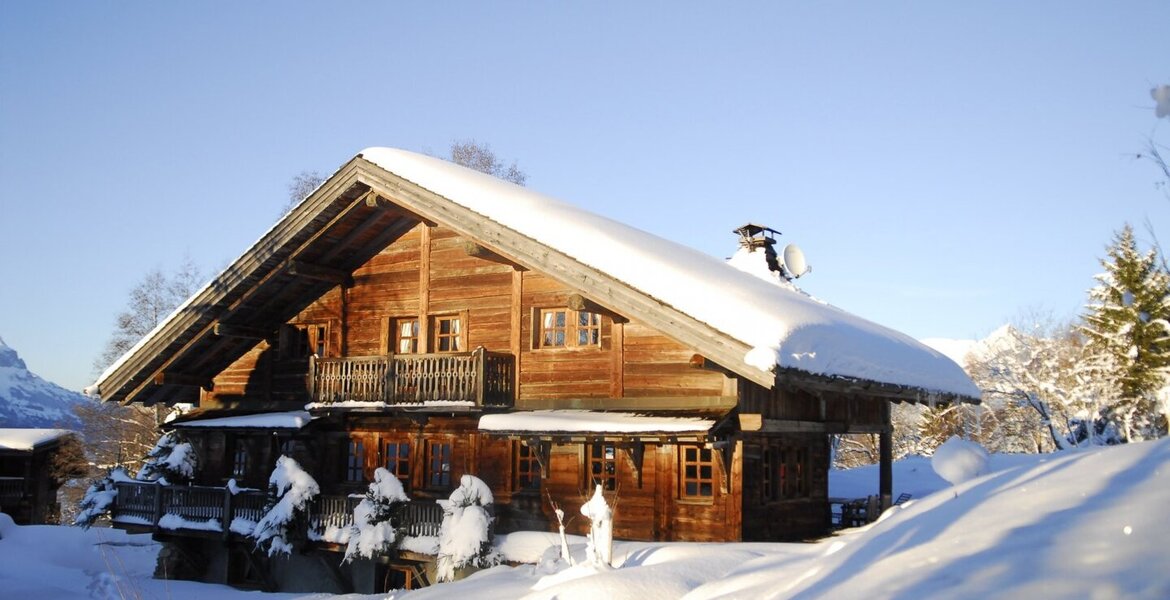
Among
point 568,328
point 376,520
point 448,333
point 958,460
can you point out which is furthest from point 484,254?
point 958,460

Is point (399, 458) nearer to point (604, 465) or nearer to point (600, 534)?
point (604, 465)

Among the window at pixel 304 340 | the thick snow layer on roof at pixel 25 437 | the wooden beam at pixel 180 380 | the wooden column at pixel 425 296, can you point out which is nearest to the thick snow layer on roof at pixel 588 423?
the wooden column at pixel 425 296

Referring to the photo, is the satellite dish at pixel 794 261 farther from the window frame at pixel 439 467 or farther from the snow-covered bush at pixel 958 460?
the snow-covered bush at pixel 958 460

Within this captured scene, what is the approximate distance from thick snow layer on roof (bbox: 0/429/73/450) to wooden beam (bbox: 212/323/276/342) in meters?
19.0

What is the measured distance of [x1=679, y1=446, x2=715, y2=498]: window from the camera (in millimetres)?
15922

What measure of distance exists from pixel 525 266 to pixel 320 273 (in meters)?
5.48

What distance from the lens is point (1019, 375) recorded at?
99.0ft

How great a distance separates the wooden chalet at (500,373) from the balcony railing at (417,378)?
45 millimetres

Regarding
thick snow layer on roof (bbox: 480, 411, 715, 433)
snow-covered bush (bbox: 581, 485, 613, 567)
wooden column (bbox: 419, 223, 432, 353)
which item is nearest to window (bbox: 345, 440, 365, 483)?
wooden column (bbox: 419, 223, 432, 353)

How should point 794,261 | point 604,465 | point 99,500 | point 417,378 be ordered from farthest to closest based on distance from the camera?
point 794,261 < point 99,500 < point 417,378 < point 604,465

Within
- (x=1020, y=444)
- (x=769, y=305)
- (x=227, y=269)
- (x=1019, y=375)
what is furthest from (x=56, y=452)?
(x=1020, y=444)

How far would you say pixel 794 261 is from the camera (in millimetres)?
28125

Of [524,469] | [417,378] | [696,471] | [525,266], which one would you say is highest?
[525,266]

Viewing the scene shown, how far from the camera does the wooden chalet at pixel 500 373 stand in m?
15.2
